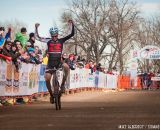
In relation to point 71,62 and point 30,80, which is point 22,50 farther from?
point 71,62

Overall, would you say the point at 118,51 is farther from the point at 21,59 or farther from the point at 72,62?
the point at 21,59

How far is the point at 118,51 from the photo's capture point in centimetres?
8425

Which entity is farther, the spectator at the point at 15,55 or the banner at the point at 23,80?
the spectator at the point at 15,55

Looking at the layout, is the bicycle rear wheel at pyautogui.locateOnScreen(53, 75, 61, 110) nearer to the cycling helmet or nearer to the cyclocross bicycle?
the cyclocross bicycle

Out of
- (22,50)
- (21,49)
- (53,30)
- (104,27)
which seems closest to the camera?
(53,30)

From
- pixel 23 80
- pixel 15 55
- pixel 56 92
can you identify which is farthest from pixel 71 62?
pixel 56 92

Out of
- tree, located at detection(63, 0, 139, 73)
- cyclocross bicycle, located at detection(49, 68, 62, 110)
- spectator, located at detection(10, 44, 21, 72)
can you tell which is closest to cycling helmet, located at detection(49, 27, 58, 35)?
cyclocross bicycle, located at detection(49, 68, 62, 110)

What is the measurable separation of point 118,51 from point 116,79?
2969cm

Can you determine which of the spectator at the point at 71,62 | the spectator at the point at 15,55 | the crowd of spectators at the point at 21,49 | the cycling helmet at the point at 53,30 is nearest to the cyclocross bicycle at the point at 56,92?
the cycling helmet at the point at 53,30

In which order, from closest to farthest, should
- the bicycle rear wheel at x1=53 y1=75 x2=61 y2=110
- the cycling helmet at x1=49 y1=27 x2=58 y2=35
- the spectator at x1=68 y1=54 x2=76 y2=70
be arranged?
1. the bicycle rear wheel at x1=53 y1=75 x2=61 y2=110
2. the cycling helmet at x1=49 y1=27 x2=58 y2=35
3. the spectator at x1=68 y1=54 x2=76 y2=70

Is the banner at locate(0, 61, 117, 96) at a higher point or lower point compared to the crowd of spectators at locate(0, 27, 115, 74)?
lower

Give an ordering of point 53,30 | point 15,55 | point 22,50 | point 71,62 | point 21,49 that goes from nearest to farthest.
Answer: point 53,30 < point 15,55 < point 21,49 < point 22,50 < point 71,62

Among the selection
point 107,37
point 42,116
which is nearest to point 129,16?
point 107,37

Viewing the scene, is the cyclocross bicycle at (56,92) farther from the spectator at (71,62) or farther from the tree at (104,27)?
the tree at (104,27)
